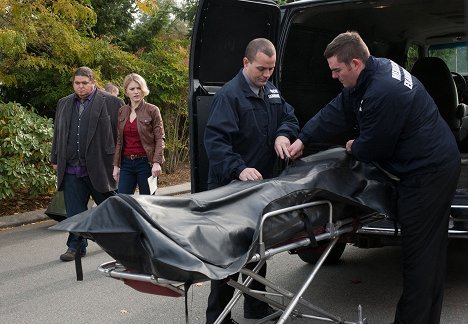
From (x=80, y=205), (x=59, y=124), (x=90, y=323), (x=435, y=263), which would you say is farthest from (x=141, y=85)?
(x=435, y=263)

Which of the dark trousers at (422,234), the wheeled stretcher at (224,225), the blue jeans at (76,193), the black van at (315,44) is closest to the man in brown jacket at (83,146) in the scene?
the blue jeans at (76,193)

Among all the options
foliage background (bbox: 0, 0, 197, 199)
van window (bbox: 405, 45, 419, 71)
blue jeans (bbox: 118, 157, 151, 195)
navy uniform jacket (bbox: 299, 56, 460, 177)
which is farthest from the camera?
foliage background (bbox: 0, 0, 197, 199)

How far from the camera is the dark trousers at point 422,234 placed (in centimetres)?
394

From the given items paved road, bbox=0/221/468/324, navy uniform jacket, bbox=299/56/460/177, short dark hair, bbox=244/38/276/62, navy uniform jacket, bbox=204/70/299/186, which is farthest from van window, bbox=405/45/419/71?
short dark hair, bbox=244/38/276/62

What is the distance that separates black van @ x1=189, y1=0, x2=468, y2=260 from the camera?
5.34 metres

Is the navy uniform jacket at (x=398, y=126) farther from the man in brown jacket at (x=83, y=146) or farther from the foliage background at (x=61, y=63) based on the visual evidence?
the foliage background at (x=61, y=63)

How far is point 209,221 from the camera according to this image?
3217 mm

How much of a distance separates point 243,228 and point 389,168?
4.20ft

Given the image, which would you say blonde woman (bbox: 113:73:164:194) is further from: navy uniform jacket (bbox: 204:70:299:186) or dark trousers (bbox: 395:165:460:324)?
dark trousers (bbox: 395:165:460:324)

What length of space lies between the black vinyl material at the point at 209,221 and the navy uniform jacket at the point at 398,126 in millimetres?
254

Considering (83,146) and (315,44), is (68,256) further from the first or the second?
(315,44)

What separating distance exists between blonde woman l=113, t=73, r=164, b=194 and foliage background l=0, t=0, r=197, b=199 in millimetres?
2524

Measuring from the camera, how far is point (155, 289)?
10.1 ft

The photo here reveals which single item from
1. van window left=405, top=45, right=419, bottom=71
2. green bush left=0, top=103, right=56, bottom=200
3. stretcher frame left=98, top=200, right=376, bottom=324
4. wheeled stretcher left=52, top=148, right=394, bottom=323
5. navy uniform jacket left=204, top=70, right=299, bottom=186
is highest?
van window left=405, top=45, right=419, bottom=71
